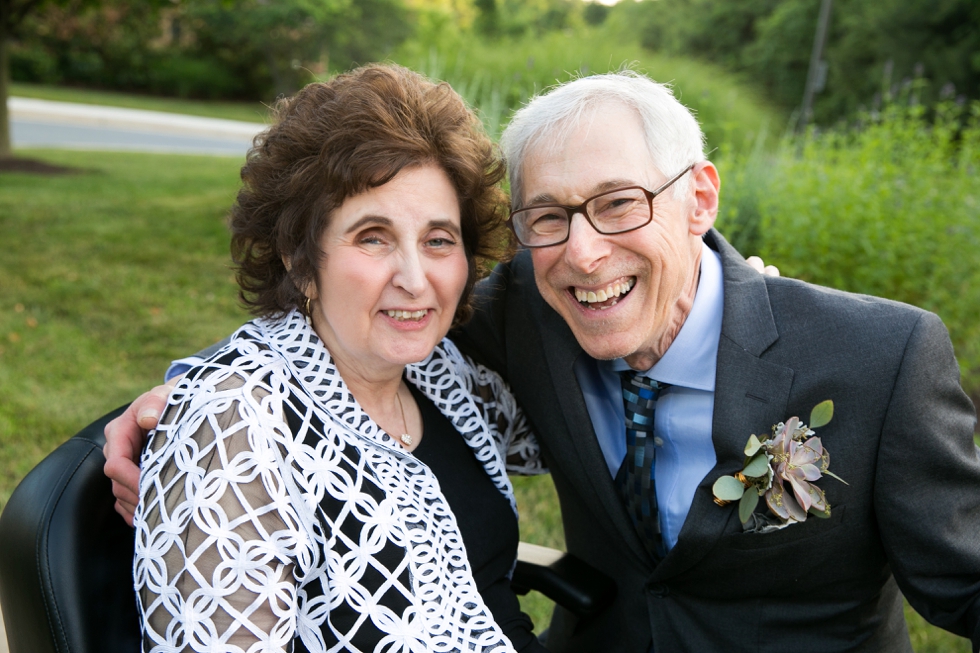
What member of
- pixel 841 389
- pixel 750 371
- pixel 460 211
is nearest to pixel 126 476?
pixel 460 211

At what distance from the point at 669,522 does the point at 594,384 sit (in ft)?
1.37

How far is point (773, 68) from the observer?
2262cm

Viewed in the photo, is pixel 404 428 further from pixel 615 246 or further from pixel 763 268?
pixel 763 268

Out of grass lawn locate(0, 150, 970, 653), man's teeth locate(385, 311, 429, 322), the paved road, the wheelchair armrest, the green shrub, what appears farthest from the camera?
the paved road

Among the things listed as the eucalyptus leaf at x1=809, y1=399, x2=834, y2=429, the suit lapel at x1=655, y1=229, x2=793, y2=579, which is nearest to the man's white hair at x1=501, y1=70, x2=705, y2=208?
the suit lapel at x1=655, y1=229, x2=793, y2=579

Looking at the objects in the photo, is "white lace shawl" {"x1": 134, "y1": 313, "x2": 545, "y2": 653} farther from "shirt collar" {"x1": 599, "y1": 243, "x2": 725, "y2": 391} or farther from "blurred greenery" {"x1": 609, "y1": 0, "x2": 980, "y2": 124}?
"blurred greenery" {"x1": 609, "y1": 0, "x2": 980, "y2": 124}

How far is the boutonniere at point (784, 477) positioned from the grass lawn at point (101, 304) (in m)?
1.84

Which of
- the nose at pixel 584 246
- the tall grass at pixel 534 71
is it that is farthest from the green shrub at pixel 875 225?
the nose at pixel 584 246

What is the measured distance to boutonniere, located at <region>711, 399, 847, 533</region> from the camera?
1.71m

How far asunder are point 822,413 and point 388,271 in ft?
3.32

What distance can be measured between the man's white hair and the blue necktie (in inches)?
20.2

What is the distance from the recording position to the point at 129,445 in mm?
1651

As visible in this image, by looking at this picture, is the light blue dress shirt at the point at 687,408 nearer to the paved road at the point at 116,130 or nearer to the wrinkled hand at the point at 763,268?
the wrinkled hand at the point at 763,268

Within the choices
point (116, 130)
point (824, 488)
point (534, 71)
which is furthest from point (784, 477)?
point (116, 130)
